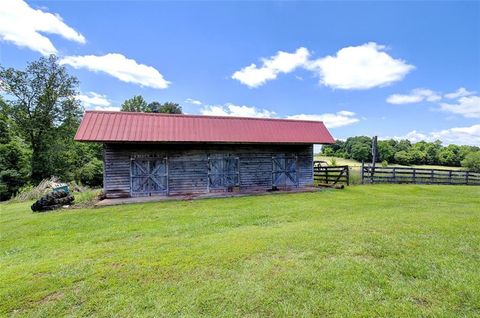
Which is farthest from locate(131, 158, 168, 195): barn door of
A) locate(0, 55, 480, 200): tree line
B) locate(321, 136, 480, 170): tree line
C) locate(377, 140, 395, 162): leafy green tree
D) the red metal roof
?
locate(377, 140, 395, 162): leafy green tree

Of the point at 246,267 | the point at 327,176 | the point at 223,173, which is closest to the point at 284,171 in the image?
the point at 223,173

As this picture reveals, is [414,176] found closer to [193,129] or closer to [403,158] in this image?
[193,129]

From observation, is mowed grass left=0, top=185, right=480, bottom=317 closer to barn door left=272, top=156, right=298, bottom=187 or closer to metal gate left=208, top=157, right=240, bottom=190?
metal gate left=208, top=157, right=240, bottom=190

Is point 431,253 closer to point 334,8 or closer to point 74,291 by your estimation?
point 74,291

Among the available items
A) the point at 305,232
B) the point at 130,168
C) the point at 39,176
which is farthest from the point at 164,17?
the point at 39,176

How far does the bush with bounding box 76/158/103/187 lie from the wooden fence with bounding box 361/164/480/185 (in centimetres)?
2487

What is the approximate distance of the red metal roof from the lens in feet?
37.8

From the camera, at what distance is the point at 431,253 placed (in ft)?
14.6

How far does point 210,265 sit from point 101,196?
9.74 meters

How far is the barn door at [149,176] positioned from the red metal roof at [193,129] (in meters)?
1.34

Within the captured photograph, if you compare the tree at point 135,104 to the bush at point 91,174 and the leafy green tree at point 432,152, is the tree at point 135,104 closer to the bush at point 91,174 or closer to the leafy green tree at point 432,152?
the bush at point 91,174

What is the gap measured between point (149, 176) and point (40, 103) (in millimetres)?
18997

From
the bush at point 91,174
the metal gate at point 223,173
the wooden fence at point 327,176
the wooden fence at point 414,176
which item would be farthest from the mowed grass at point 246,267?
the bush at point 91,174

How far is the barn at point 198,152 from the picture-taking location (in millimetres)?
11891
